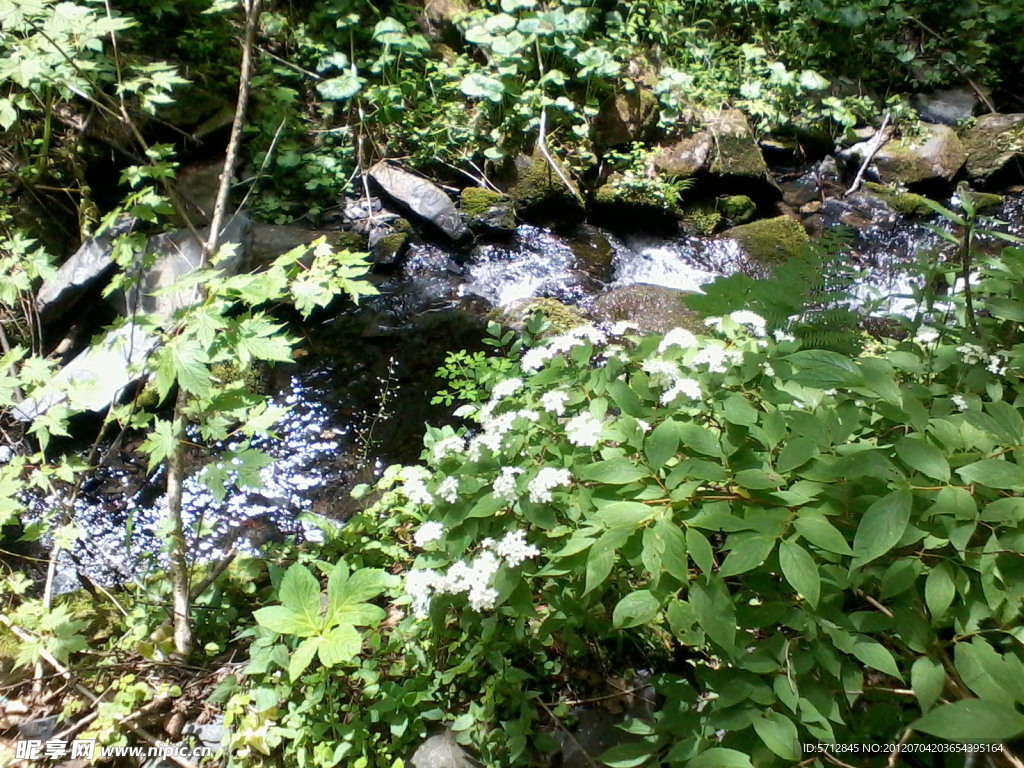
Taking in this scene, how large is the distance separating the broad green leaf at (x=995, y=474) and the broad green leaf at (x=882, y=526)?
124mm

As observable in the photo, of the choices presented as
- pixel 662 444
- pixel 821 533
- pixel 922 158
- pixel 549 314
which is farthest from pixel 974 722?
pixel 922 158

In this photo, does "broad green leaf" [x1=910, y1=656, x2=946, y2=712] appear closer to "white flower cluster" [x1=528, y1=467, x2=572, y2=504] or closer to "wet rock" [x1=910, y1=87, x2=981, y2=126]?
"white flower cluster" [x1=528, y1=467, x2=572, y2=504]

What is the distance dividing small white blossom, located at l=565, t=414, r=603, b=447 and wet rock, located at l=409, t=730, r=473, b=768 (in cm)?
102

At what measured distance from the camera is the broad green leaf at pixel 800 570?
0.94 meters

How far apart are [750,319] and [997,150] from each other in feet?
21.2

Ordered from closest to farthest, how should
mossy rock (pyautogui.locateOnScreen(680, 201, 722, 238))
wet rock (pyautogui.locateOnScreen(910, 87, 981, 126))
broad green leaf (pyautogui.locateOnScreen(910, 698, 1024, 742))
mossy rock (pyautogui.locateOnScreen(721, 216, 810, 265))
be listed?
1. broad green leaf (pyautogui.locateOnScreen(910, 698, 1024, 742))
2. mossy rock (pyautogui.locateOnScreen(721, 216, 810, 265))
3. mossy rock (pyautogui.locateOnScreen(680, 201, 722, 238))
4. wet rock (pyautogui.locateOnScreen(910, 87, 981, 126))

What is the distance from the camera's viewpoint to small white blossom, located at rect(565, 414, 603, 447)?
1.38m

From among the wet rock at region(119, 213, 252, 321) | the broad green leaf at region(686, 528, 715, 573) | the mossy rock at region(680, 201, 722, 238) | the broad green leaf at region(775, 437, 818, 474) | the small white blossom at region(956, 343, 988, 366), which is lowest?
the mossy rock at region(680, 201, 722, 238)

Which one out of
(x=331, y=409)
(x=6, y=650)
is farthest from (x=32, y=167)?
(x=6, y=650)

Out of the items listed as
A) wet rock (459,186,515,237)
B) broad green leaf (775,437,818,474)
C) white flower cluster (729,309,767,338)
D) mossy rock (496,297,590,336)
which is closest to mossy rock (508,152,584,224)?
wet rock (459,186,515,237)

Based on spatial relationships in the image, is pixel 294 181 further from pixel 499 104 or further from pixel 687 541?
pixel 687 541

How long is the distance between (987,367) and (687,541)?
→ 98cm

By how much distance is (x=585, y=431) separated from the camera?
1.39 metres

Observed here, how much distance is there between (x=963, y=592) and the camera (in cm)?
99
